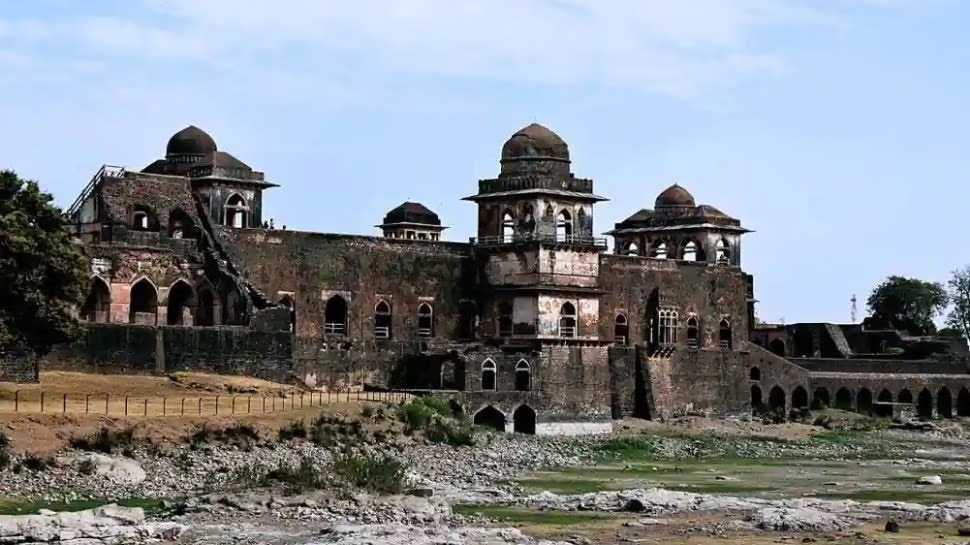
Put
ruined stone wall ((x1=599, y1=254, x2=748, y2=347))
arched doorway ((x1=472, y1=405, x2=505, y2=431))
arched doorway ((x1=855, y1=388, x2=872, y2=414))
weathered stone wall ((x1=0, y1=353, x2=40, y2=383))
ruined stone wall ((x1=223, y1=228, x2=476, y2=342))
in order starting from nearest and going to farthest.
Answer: weathered stone wall ((x1=0, y1=353, x2=40, y2=383)) → arched doorway ((x1=472, y1=405, x2=505, y2=431)) → ruined stone wall ((x1=223, y1=228, x2=476, y2=342)) → ruined stone wall ((x1=599, y1=254, x2=748, y2=347)) → arched doorway ((x1=855, y1=388, x2=872, y2=414))

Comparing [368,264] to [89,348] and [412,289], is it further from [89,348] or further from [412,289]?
[89,348]

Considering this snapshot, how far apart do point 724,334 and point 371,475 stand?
4061cm

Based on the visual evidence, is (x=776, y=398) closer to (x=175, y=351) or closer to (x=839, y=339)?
(x=839, y=339)

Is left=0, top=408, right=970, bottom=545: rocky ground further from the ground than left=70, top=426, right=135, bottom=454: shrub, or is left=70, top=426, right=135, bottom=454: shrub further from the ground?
left=70, top=426, right=135, bottom=454: shrub

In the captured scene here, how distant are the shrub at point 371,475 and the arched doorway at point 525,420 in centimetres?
2468

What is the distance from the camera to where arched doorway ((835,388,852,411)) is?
8360cm

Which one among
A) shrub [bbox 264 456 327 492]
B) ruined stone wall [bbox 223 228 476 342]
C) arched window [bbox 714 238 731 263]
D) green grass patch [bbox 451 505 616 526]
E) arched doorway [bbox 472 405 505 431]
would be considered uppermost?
arched window [bbox 714 238 731 263]

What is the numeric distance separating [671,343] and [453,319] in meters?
9.94

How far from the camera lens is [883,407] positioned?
84.6m

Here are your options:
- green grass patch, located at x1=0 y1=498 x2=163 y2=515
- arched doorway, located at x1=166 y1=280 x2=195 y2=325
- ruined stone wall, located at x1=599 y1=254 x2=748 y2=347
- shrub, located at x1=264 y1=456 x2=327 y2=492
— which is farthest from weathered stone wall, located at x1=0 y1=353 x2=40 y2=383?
ruined stone wall, located at x1=599 y1=254 x2=748 y2=347

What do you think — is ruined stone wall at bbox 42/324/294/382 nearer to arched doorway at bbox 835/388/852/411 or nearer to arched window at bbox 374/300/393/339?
arched window at bbox 374/300/393/339

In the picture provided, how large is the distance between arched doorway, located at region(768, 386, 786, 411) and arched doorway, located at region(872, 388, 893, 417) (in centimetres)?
600

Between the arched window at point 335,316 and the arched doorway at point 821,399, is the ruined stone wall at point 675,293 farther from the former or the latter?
the arched window at point 335,316

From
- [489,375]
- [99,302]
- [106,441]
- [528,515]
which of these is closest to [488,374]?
[489,375]
